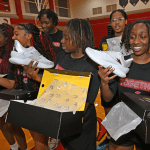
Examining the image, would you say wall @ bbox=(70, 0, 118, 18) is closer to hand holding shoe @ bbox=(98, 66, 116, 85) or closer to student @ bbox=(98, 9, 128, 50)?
student @ bbox=(98, 9, 128, 50)

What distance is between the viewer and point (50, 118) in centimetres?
62

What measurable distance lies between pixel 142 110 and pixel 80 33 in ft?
1.91

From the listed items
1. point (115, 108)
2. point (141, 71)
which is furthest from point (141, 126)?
point (141, 71)

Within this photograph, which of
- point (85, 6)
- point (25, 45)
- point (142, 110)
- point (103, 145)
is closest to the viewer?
point (142, 110)

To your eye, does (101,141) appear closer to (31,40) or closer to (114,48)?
(114,48)

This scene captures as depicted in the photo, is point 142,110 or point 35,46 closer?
point 142,110

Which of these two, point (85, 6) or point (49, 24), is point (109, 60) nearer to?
point (49, 24)

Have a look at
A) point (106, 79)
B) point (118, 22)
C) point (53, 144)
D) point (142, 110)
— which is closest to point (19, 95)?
point (106, 79)

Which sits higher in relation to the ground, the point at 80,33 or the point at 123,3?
the point at 123,3

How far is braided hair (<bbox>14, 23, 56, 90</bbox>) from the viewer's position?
111cm

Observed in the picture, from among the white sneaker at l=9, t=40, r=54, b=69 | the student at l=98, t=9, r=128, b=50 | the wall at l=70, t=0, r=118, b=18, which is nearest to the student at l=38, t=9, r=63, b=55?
the student at l=98, t=9, r=128, b=50

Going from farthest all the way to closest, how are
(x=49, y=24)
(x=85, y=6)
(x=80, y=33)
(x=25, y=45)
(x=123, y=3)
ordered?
(x=85, y=6)
(x=123, y=3)
(x=49, y=24)
(x=25, y=45)
(x=80, y=33)

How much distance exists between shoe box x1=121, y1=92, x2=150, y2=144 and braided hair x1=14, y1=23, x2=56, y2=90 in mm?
737

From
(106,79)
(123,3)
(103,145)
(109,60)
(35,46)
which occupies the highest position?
(123,3)
